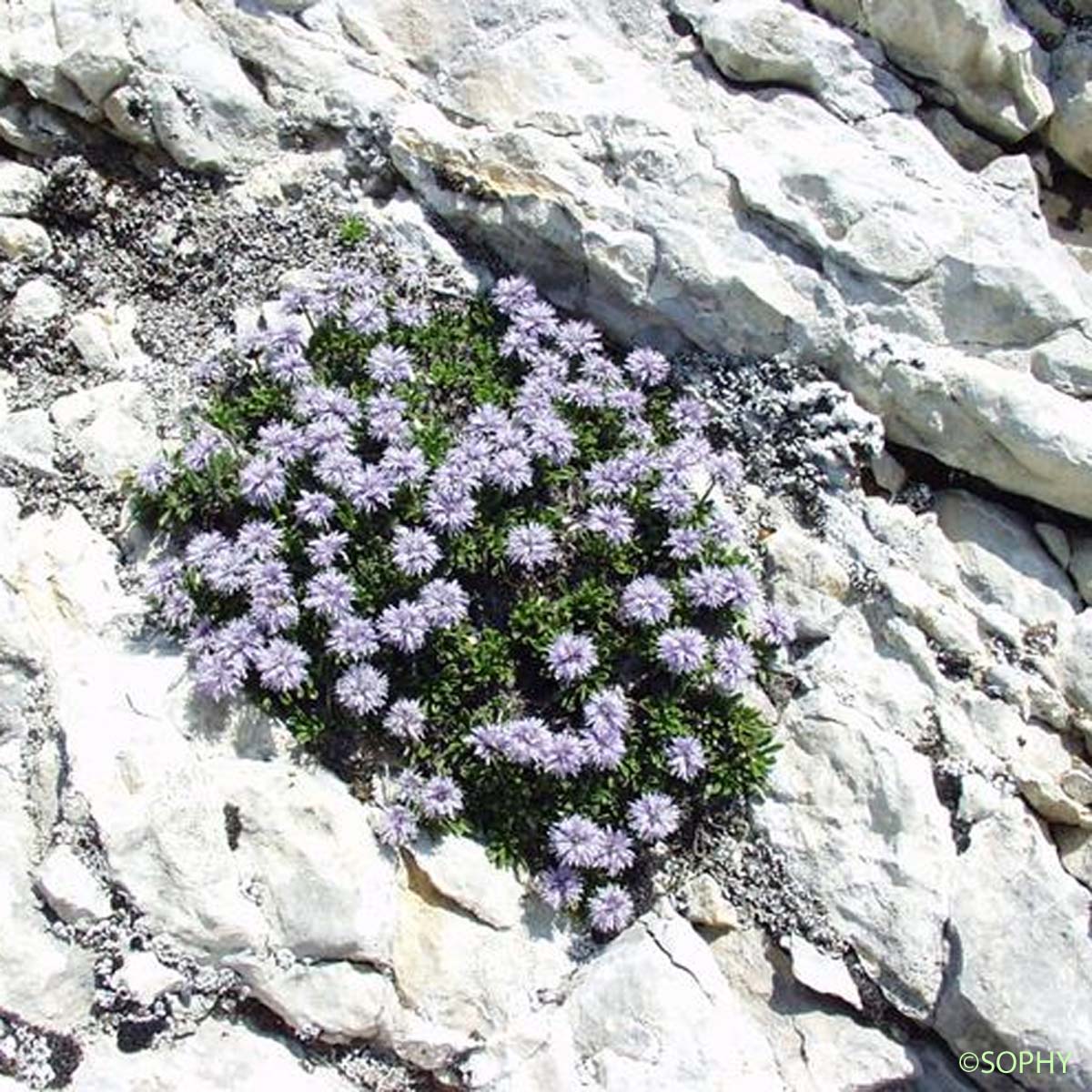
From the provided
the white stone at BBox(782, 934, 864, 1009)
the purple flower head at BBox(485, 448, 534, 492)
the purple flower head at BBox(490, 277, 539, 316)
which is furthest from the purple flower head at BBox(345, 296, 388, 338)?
the white stone at BBox(782, 934, 864, 1009)

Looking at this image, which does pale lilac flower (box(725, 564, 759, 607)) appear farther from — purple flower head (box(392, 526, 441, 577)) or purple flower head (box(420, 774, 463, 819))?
purple flower head (box(420, 774, 463, 819))

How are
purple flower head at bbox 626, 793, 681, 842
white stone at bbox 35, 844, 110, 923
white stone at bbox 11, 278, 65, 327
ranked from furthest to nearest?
white stone at bbox 11, 278, 65, 327
purple flower head at bbox 626, 793, 681, 842
white stone at bbox 35, 844, 110, 923

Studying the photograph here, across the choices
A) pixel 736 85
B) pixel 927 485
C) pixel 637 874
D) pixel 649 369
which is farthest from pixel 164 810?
pixel 736 85

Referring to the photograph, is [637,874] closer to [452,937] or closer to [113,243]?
[452,937]

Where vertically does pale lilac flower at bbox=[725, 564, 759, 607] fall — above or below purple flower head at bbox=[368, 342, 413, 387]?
above

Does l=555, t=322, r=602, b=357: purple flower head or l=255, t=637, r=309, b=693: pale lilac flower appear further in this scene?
l=555, t=322, r=602, b=357: purple flower head

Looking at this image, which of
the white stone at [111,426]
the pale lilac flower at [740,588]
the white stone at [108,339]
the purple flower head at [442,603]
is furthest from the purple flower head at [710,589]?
the white stone at [108,339]
